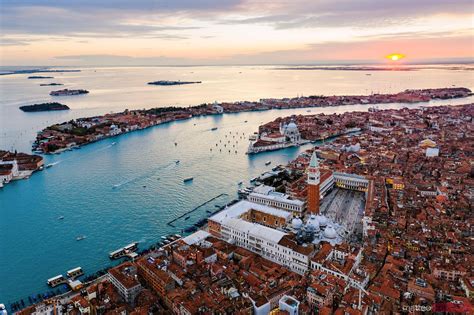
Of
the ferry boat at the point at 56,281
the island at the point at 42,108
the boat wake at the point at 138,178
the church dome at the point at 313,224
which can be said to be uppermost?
the island at the point at 42,108

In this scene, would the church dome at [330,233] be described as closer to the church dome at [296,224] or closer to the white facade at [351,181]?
the church dome at [296,224]

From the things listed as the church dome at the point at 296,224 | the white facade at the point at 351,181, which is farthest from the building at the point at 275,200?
the white facade at the point at 351,181

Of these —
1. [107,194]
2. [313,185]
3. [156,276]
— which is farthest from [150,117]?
[156,276]

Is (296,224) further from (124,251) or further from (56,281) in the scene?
(56,281)

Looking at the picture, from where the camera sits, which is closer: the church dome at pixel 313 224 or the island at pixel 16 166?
the church dome at pixel 313 224

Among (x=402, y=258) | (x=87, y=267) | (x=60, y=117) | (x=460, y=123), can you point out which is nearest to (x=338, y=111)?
(x=460, y=123)

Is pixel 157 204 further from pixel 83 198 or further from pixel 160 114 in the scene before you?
pixel 160 114

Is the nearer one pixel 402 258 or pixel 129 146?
pixel 402 258
